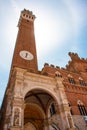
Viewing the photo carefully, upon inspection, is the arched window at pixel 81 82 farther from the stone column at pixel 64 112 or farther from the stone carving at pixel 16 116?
the stone carving at pixel 16 116

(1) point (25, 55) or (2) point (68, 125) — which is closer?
(2) point (68, 125)

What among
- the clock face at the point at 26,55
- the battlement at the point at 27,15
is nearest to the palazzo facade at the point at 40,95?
the clock face at the point at 26,55

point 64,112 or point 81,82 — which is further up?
point 81,82

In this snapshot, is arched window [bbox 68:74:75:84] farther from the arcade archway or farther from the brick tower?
the arcade archway

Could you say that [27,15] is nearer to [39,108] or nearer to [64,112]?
[39,108]

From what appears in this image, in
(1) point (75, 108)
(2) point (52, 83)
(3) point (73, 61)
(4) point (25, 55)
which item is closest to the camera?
(2) point (52, 83)

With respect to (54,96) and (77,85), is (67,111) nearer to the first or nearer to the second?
(54,96)

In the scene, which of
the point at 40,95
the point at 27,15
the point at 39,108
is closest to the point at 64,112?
the point at 40,95

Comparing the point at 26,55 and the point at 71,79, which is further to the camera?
the point at 71,79

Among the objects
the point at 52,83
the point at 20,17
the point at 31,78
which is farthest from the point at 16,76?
the point at 20,17

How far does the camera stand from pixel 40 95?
14312mm

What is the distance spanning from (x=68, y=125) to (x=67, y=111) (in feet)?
3.90

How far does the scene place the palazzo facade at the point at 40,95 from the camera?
1075 centimetres

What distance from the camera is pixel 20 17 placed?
2872cm
